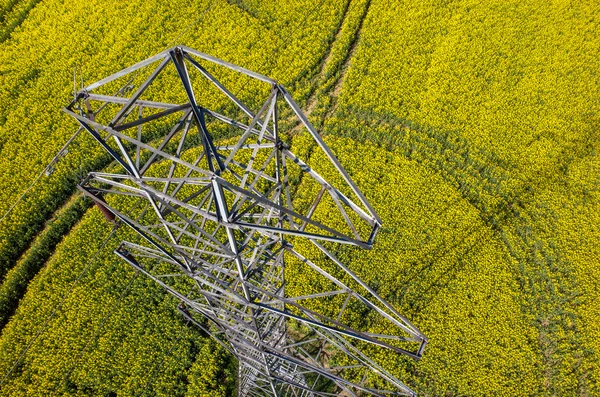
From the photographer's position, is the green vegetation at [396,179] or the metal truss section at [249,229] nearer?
the metal truss section at [249,229]

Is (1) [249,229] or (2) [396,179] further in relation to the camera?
(2) [396,179]

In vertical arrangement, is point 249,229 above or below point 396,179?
below

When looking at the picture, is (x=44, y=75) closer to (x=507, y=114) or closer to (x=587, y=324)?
(x=507, y=114)

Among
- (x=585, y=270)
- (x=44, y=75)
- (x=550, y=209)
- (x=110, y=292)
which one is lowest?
(x=110, y=292)

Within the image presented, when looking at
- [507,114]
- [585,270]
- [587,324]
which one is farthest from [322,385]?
[507,114]
